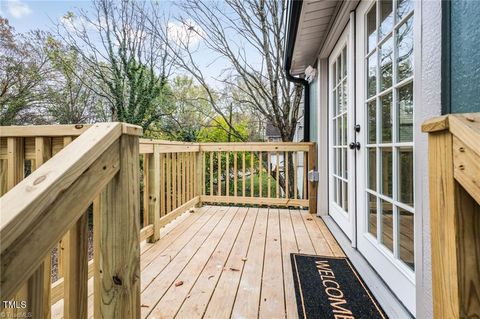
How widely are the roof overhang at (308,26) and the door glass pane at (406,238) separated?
1811 mm

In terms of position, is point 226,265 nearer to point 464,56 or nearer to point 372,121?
point 372,121

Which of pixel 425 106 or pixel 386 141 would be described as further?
pixel 386 141

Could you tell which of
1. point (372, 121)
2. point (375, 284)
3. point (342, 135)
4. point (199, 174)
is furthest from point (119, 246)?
point (199, 174)

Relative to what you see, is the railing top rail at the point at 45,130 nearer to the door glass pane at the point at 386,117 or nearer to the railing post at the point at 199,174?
the door glass pane at the point at 386,117

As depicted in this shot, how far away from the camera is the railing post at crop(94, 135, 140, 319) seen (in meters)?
0.76

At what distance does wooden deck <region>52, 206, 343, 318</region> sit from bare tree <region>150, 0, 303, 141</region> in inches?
124

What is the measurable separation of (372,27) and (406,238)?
146 centimetres

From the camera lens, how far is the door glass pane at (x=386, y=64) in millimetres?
1520

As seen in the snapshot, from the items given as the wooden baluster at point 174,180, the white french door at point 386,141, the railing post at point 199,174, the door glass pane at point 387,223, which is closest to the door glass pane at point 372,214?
the white french door at point 386,141

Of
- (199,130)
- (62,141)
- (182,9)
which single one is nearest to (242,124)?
(199,130)

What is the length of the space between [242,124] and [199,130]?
1.20 metres

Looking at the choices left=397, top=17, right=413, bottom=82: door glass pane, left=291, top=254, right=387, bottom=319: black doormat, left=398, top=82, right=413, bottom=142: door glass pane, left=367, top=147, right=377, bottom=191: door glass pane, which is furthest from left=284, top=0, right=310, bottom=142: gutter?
left=291, top=254, right=387, bottom=319: black doormat

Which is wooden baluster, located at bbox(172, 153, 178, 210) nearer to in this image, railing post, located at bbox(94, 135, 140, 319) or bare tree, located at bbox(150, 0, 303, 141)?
railing post, located at bbox(94, 135, 140, 319)

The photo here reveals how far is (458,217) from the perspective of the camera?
593mm
